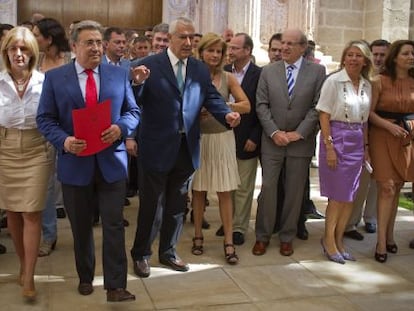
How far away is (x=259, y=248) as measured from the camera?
5.10 meters

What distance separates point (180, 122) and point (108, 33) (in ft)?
6.61

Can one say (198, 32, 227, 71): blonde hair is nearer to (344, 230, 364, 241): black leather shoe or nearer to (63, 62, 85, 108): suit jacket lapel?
(63, 62, 85, 108): suit jacket lapel

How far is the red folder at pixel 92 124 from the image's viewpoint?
11.8ft

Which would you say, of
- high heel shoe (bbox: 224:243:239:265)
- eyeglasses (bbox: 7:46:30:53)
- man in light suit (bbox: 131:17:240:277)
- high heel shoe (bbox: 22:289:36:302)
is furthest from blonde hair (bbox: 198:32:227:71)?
high heel shoe (bbox: 22:289:36:302)

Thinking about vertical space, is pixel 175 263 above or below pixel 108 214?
below

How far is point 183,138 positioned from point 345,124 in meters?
1.37

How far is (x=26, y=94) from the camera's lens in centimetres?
394

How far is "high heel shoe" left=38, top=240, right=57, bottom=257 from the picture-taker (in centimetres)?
487

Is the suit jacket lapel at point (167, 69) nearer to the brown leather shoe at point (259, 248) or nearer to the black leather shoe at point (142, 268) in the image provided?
the black leather shoe at point (142, 268)

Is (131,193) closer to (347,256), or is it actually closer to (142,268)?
(142,268)

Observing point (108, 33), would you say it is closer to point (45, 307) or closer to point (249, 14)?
point (45, 307)

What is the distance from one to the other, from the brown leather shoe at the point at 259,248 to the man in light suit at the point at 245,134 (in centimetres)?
25

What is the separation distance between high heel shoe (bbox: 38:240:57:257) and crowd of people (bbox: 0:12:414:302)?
0.06ft

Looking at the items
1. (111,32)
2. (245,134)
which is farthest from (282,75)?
(111,32)
